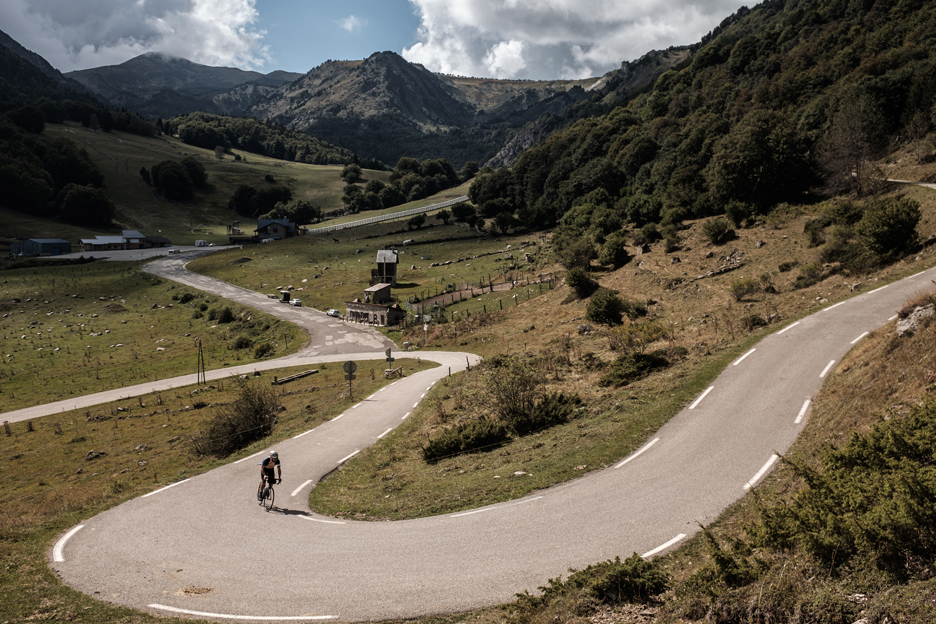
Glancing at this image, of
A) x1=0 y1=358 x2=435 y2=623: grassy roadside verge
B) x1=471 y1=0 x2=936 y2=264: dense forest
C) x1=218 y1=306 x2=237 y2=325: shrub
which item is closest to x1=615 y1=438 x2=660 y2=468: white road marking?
x1=0 y1=358 x2=435 y2=623: grassy roadside verge

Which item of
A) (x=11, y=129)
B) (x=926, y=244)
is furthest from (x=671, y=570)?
(x=11, y=129)

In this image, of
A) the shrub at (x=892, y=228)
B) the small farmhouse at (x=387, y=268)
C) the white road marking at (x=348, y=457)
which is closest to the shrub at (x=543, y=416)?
the white road marking at (x=348, y=457)

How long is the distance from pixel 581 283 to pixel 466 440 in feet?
125

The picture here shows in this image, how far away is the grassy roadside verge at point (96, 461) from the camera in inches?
492

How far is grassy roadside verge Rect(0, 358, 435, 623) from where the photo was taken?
1249 cm

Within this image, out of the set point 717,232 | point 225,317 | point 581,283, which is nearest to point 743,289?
point 717,232

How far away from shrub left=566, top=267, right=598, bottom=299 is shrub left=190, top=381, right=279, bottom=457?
118 ft

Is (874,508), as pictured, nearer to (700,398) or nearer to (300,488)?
(700,398)

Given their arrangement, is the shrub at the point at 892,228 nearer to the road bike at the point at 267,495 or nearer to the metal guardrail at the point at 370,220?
the road bike at the point at 267,495

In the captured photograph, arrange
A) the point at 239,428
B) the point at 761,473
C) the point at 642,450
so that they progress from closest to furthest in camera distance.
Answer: the point at 761,473, the point at 642,450, the point at 239,428

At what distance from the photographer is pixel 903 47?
68.0 meters

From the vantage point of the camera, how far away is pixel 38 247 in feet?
441

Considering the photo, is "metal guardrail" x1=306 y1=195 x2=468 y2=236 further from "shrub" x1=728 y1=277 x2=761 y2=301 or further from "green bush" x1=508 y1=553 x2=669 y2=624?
"green bush" x1=508 y1=553 x2=669 y2=624

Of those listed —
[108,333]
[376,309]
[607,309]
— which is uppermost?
[108,333]
